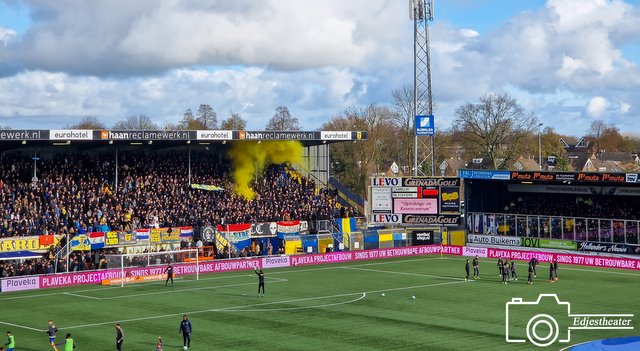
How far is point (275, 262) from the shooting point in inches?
2468

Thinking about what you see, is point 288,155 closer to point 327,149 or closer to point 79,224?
point 327,149

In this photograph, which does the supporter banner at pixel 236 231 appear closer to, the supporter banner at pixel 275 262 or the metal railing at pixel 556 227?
the supporter banner at pixel 275 262

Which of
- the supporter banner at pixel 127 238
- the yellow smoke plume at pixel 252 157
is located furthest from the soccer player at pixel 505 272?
the yellow smoke plume at pixel 252 157

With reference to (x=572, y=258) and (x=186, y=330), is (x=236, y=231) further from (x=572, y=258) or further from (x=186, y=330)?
(x=186, y=330)

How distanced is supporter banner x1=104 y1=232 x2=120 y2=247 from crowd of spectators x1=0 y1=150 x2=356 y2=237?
1170 mm

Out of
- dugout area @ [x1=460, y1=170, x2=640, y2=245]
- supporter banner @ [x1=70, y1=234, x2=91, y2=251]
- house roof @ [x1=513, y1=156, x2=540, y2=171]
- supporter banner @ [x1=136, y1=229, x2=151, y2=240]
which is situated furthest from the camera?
house roof @ [x1=513, y1=156, x2=540, y2=171]

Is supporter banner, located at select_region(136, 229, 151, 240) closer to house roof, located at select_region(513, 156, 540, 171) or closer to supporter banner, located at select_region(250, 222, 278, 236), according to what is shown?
supporter banner, located at select_region(250, 222, 278, 236)

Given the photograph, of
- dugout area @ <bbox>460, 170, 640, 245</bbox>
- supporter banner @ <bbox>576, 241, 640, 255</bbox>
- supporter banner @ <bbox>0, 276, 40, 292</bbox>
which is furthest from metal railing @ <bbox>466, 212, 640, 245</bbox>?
supporter banner @ <bbox>0, 276, 40, 292</bbox>

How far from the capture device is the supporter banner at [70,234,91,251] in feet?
188

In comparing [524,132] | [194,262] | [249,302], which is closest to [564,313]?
[249,302]

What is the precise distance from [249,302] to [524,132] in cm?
6775

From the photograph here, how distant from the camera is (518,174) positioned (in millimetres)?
70250

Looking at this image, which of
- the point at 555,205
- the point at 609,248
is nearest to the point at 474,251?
the point at 555,205

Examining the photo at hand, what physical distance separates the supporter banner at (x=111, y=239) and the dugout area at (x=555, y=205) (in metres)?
30.7
